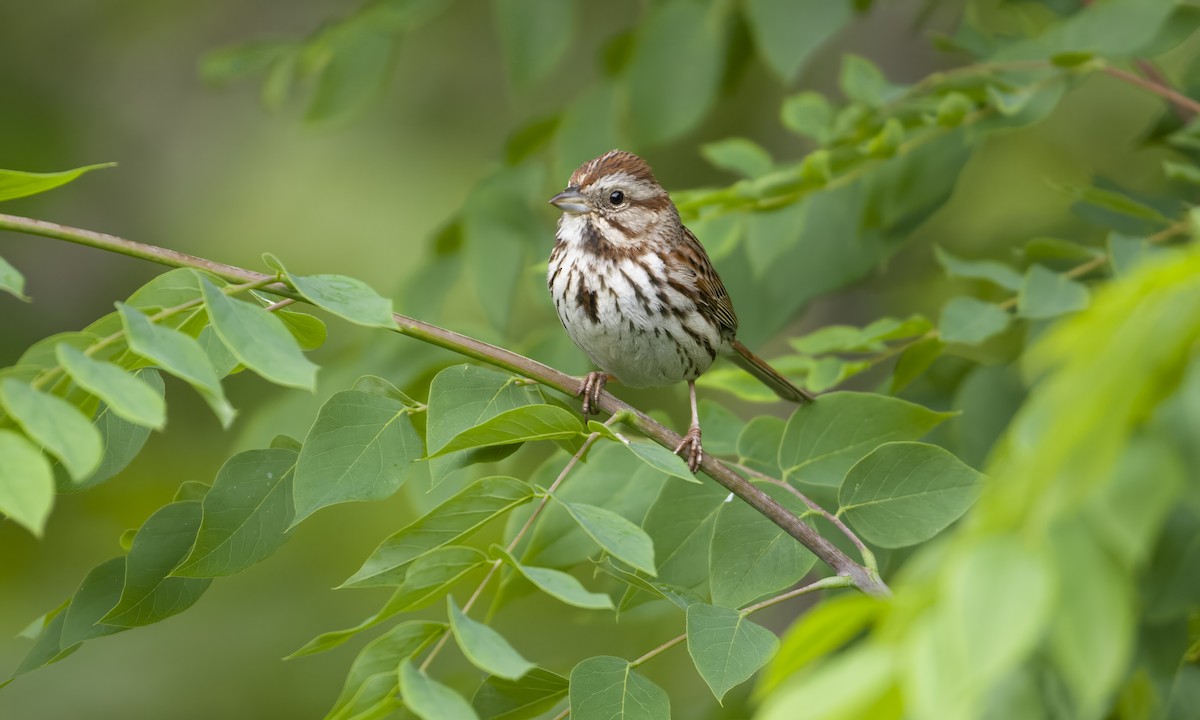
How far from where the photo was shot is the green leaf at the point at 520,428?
167 centimetres

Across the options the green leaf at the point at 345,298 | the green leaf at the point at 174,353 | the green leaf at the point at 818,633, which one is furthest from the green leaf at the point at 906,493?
the green leaf at the point at 174,353

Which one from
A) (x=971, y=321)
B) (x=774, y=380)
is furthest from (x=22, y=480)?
(x=774, y=380)

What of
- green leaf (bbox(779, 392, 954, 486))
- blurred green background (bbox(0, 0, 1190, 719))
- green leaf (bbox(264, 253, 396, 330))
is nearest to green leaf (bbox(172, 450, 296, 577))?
green leaf (bbox(264, 253, 396, 330))

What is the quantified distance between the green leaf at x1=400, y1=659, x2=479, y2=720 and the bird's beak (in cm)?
226

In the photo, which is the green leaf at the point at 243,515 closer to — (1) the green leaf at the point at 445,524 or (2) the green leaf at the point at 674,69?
(1) the green leaf at the point at 445,524

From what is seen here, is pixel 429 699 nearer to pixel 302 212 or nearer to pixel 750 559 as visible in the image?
pixel 750 559

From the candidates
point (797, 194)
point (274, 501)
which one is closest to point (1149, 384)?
point (274, 501)

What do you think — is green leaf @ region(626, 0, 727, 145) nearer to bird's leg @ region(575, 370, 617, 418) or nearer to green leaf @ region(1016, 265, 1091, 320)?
bird's leg @ region(575, 370, 617, 418)

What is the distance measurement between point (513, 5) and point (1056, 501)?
289cm

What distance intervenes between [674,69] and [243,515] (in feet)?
6.69

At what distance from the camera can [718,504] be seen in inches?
83.6

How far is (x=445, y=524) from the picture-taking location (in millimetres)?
1666

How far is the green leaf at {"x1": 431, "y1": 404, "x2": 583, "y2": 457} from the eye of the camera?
1.67 meters

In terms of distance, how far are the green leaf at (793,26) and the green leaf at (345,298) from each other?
5.98ft
